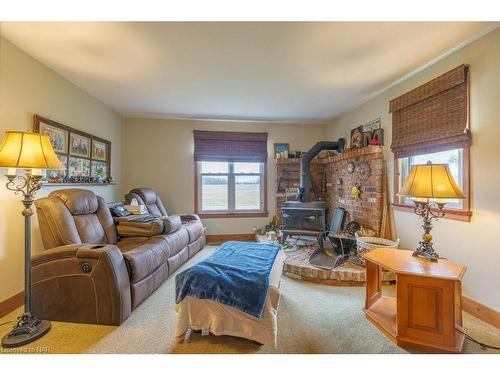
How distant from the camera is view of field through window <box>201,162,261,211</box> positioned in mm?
4512

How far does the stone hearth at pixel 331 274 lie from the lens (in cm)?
257

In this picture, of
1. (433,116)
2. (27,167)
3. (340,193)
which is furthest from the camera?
(340,193)

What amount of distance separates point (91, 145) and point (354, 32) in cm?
356

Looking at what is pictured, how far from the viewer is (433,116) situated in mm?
2330

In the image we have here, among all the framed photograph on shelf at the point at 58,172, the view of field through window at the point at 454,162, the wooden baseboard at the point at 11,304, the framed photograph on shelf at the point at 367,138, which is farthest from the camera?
the framed photograph on shelf at the point at 367,138

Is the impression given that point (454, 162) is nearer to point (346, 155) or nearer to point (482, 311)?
point (482, 311)

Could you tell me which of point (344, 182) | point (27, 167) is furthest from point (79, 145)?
point (344, 182)

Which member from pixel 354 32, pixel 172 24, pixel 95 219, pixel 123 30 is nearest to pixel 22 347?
pixel 95 219

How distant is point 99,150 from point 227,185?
2.26 meters

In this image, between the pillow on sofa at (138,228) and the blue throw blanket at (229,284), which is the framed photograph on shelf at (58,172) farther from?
the blue throw blanket at (229,284)

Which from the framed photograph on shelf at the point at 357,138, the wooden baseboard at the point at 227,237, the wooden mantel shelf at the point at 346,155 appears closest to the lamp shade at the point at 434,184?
the wooden mantel shelf at the point at 346,155

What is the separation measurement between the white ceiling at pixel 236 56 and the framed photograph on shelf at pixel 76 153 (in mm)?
649

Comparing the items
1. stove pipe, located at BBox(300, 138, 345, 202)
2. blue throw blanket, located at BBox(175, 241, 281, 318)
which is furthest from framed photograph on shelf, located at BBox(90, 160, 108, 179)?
stove pipe, located at BBox(300, 138, 345, 202)

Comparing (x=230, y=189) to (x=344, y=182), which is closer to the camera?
(x=344, y=182)
